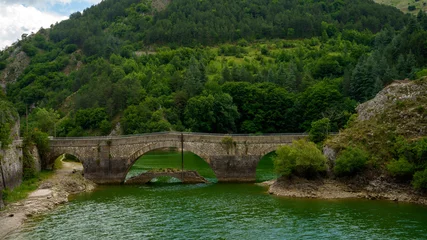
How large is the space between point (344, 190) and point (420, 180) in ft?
26.2

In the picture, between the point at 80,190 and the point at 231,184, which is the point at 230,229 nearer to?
the point at 231,184

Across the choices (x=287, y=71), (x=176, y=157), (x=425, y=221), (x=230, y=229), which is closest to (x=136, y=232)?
(x=230, y=229)

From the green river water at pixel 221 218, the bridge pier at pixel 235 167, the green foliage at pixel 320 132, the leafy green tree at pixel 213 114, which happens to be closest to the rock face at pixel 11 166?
the green river water at pixel 221 218

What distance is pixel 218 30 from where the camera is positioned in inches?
6181

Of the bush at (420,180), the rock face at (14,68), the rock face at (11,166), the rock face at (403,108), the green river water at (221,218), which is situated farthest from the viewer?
the rock face at (14,68)

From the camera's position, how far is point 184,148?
5897 cm

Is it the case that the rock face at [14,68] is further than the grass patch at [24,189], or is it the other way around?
the rock face at [14,68]

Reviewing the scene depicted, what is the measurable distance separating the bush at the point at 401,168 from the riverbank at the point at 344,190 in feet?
3.47

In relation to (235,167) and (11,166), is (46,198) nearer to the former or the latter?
(11,166)

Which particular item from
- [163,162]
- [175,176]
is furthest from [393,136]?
[163,162]

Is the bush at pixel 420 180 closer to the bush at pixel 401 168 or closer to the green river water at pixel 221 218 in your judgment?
the bush at pixel 401 168

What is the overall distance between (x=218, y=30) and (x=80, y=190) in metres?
112

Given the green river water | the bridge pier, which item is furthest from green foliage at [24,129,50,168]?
the bridge pier

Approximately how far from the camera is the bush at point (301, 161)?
49059 millimetres
